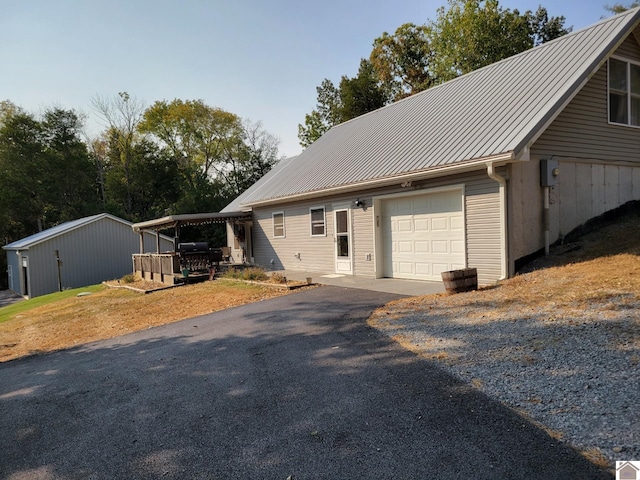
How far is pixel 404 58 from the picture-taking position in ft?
103

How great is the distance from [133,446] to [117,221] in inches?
972

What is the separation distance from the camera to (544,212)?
30.8 ft

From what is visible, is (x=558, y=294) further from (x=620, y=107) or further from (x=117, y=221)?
(x=117, y=221)

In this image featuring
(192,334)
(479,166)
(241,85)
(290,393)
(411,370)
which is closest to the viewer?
(290,393)

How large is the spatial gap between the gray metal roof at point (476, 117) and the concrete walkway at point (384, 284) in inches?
111

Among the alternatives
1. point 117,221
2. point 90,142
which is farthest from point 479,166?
point 90,142

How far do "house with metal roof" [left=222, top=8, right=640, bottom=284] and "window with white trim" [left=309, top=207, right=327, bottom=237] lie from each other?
0.05 meters

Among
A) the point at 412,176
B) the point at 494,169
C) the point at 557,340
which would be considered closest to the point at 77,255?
the point at 412,176

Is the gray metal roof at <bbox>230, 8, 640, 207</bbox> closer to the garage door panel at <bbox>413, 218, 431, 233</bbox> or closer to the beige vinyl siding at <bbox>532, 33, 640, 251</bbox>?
the beige vinyl siding at <bbox>532, 33, 640, 251</bbox>

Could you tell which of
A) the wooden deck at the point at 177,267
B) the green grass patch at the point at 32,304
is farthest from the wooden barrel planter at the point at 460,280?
the green grass patch at the point at 32,304

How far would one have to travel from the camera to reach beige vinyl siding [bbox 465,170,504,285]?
8891mm

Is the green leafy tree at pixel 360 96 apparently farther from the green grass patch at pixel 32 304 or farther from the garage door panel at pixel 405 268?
the garage door panel at pixel 405 268

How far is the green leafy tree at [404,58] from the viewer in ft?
101

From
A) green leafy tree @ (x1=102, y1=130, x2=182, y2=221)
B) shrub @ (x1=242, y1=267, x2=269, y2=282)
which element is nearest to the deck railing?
shrub @ (x1=242, y1=267, x2=269, y2=282)
